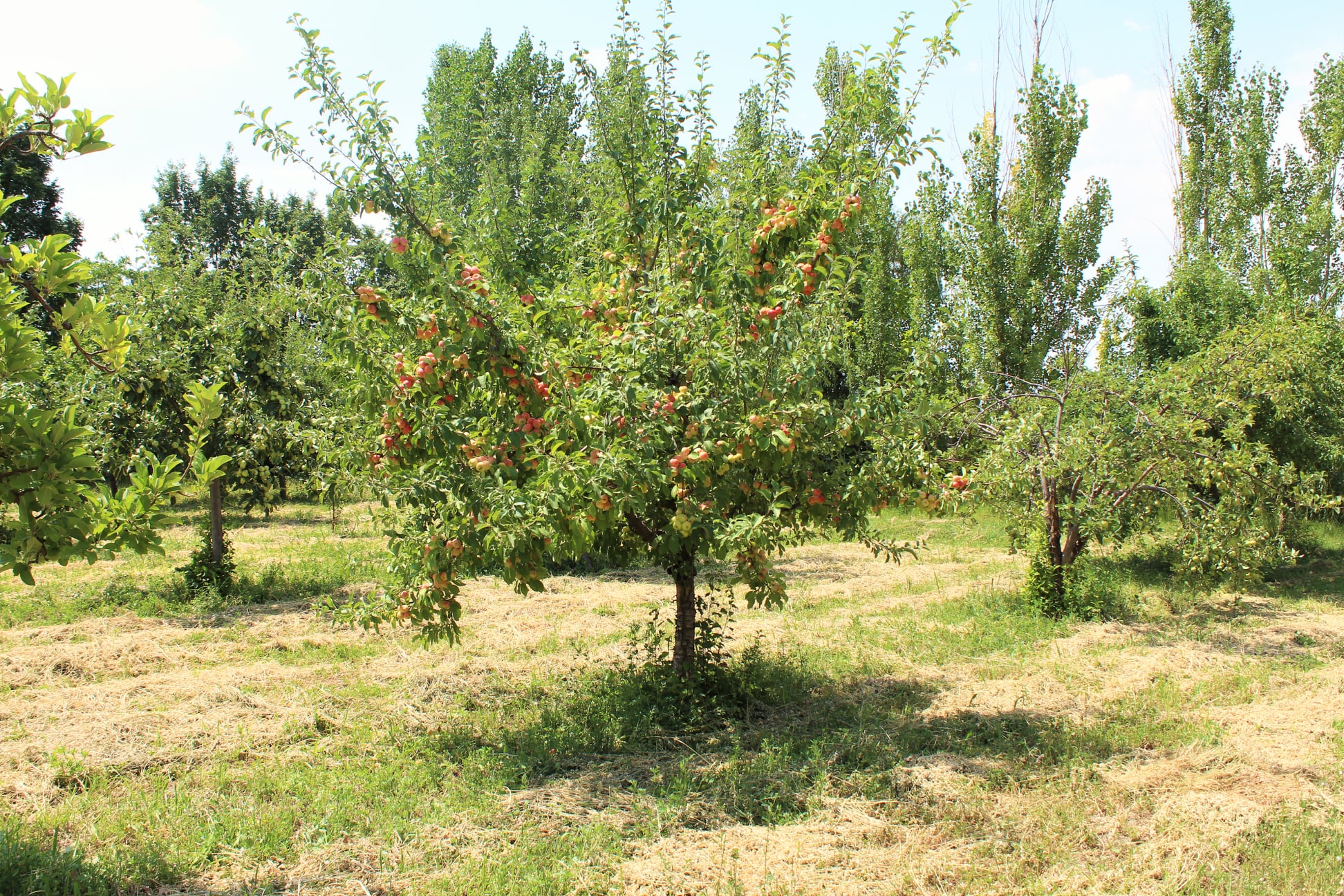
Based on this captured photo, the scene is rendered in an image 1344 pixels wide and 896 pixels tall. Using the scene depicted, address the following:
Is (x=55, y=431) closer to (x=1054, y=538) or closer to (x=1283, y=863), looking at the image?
(x=1283, y=863)

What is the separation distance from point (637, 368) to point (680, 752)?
8.00ft

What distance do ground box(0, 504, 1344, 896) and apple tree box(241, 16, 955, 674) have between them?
1071mm

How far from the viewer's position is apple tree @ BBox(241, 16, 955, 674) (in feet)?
15.0

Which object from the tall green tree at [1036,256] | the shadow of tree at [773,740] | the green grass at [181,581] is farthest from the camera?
the tall green tree at [1036,256]

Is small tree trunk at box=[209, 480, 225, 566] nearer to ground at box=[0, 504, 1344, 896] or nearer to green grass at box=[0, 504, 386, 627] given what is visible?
green grass at box=[0, 504, 386, 627]

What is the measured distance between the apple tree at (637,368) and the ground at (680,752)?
1.07 m

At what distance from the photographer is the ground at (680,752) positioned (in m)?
4.01

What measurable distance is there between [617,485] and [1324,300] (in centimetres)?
1727

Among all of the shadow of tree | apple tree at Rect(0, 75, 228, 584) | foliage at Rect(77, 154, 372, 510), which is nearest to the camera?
apple tree at Rect(0, 75, 228, 584)

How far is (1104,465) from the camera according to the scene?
27.3 ft

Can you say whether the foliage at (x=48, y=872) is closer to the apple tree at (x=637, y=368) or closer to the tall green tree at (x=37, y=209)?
the apple tree at (x=637, y=368)

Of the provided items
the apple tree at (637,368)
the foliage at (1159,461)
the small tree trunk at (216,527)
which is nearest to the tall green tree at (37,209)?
the small tree trunk at (216,527)

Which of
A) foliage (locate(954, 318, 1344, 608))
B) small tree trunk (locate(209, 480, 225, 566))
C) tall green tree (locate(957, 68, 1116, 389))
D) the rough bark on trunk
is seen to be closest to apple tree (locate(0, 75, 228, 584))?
foliage (locate(954, 318, 1344, 608))

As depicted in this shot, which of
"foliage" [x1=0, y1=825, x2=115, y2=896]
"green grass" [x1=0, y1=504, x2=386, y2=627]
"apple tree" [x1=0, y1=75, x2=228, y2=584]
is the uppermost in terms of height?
"apple tree" [x1=0, y1=75, x2=228, y2=584]
